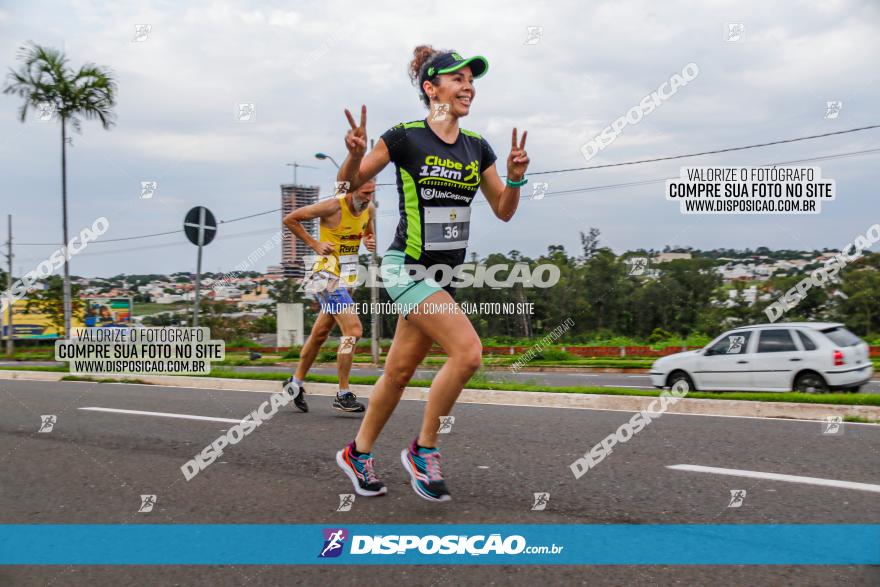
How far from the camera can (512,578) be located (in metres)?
2.60

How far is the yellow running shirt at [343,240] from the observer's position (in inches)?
270

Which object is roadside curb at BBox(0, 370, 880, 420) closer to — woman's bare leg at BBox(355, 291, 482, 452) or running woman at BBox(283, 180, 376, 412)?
running woman at BBox(283, 180, 376, 412)

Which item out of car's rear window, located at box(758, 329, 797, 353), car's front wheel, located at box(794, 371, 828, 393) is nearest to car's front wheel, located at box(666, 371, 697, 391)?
car's rear window, located at box(758, 329, 797, 353)

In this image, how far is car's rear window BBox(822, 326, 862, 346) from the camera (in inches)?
498

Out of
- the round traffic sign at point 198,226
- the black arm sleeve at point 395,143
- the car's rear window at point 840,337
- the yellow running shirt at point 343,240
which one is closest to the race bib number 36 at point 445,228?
the black arm sleeve at point 395,143

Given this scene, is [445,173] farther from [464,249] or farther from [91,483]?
[91,483]

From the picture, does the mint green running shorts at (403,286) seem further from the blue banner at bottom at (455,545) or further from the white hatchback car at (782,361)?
the white hatchback car at (782,361)

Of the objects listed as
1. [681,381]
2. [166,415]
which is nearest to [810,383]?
[681,381]

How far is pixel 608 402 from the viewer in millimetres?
8344

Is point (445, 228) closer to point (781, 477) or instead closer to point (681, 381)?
point (781, 477)

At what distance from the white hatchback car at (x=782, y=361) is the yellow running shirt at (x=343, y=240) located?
9.27 metres

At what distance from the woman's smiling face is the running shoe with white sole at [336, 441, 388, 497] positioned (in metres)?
1.83

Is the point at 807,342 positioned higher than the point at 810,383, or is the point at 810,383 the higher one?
the point at 807,342

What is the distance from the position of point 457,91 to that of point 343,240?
336 cm
